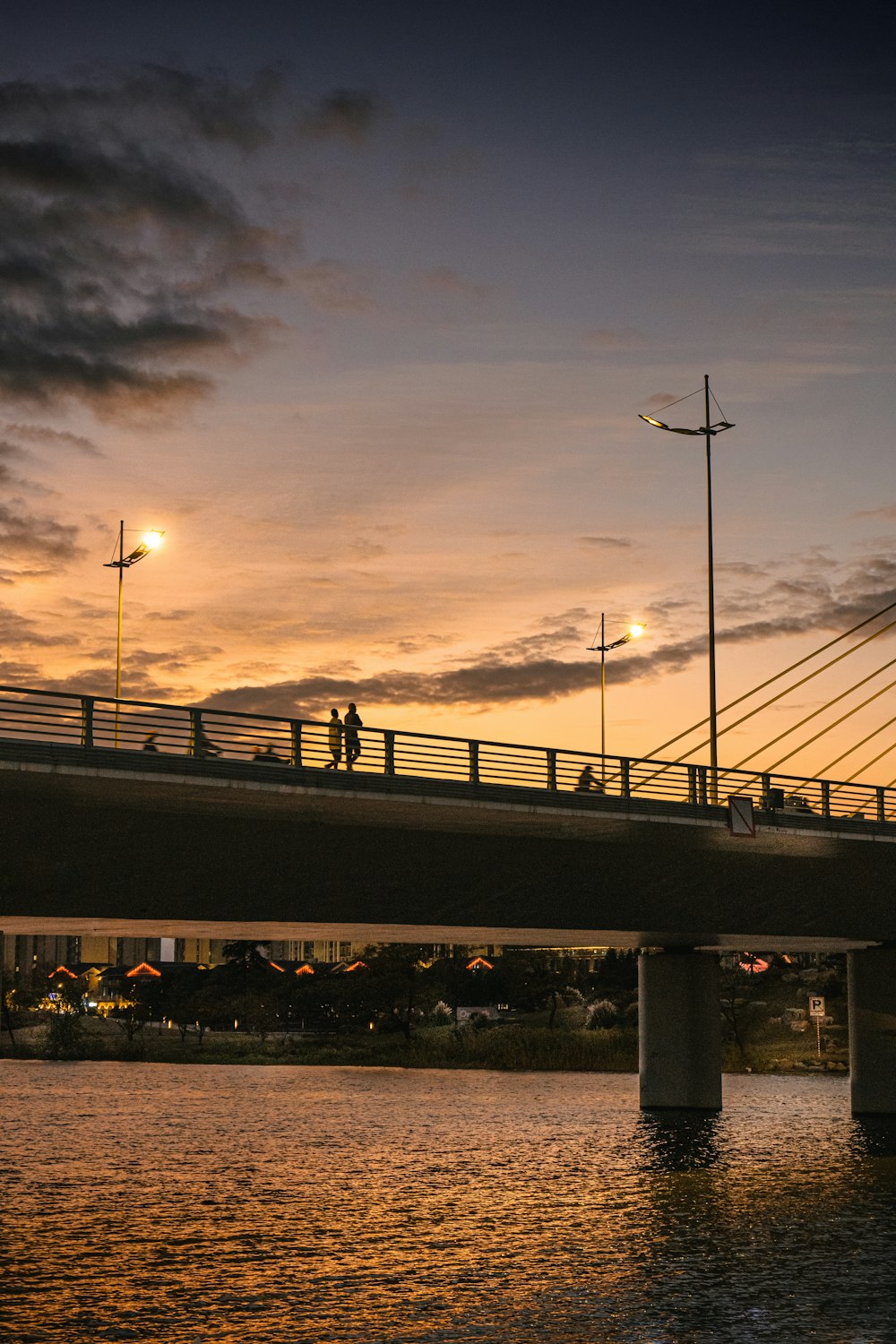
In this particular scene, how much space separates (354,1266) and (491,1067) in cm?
7223

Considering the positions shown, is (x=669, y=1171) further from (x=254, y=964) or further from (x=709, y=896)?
(x=254, y=964)

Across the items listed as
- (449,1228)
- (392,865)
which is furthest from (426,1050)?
(449,1228)

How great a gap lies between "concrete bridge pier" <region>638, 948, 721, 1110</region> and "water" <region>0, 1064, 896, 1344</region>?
5.96ft

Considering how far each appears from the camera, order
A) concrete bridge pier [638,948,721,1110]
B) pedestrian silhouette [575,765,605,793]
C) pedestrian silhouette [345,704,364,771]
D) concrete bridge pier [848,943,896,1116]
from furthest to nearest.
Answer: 1. concrete bridge pier [638,948,721,1110]
2. concrete bridge pier [848,943,896,1116]
3. pedestrian silhouette [575,765,605,793]
4. pedestrian silhouette [345,704,364,771]

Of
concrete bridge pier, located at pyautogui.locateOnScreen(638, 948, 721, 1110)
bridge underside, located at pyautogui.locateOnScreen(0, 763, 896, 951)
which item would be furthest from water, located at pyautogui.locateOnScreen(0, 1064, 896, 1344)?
bridge underside, located at pyautogui.locateOnScreen(0, 763, 896, 951)

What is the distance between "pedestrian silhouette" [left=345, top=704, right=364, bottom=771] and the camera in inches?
1540

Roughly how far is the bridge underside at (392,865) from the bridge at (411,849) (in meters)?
0.05

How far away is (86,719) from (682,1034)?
32.4 meters

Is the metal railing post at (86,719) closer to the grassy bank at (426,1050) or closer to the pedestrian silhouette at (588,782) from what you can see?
the pedestrian silhouette at (588,782)

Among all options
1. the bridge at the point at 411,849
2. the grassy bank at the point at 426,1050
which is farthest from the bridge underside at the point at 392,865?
the grassy bank at the point at 426,1050

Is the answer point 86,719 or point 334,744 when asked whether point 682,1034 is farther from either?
point 86,719

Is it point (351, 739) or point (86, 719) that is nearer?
point (86, 719)

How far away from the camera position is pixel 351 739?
133 feet

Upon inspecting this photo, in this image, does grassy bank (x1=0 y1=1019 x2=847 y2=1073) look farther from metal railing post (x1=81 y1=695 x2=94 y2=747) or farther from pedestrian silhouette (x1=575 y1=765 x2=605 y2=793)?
metal railing post (x1=81 y1=695 x2=94 y2=747)
